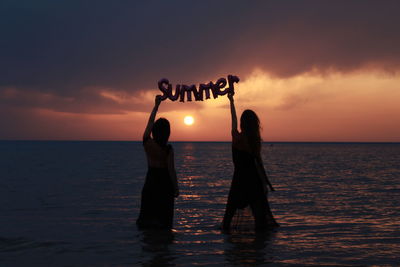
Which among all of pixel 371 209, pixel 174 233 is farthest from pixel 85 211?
pixel 371 209

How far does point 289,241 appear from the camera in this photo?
8.66m

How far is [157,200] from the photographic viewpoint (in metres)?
8.82

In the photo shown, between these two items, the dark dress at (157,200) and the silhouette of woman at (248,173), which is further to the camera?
the dark dress at (157,200)

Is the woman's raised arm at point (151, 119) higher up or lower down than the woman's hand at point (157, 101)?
lower down

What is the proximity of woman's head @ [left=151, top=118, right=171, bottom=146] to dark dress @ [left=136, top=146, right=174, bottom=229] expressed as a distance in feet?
2.05

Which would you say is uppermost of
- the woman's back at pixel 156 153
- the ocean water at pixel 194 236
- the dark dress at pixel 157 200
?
the woman's back at pixel 156 153

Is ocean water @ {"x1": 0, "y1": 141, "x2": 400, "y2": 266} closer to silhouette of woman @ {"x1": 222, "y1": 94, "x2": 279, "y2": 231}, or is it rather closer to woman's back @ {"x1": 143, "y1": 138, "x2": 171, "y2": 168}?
silhouette of woman @ {"x1": 222, "y1": 94, "x2": 279, "y2": 231}

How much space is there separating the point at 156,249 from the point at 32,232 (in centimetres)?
365

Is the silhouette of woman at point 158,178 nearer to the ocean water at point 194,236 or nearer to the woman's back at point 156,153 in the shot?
the woman's back at point 156,153

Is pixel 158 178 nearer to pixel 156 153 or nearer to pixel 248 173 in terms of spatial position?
pixel 156 153

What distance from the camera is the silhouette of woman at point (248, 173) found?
28.0 ft

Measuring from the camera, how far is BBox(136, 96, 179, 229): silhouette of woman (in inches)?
333

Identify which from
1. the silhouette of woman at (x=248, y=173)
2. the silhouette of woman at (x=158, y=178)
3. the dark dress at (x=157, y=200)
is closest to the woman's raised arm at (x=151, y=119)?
the silhouette of woman at (x=158, y=178)

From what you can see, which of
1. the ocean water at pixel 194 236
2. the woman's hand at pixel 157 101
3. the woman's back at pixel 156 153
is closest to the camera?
the ocean water at pixel 194 236
